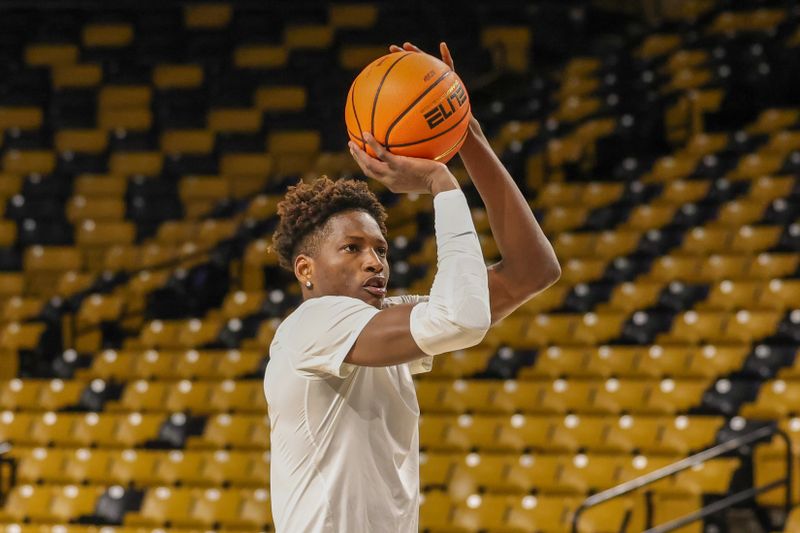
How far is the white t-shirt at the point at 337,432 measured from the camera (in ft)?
A: 7.75

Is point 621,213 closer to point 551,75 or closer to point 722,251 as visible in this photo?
point 722,251

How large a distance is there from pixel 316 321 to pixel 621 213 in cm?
737

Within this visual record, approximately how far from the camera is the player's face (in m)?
2.45

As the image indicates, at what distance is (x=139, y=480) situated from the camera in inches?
311

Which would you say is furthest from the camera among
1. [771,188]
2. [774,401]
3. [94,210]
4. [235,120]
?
[235,120]

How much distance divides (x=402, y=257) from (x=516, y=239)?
272 inches

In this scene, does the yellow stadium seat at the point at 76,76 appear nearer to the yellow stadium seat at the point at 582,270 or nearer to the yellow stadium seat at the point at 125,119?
the yellow stadium seat at the point at 125,119

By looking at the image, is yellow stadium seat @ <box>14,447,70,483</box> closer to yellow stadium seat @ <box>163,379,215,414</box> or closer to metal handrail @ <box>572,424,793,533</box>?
yellow stadium seat @ <box>163,379,215,414</box>

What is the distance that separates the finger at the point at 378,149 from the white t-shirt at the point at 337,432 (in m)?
0.27

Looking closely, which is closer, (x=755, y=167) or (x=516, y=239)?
(x=516, y=239)

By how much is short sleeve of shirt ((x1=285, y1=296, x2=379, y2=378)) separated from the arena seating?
4335 mm

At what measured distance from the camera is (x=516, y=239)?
2.62 metres

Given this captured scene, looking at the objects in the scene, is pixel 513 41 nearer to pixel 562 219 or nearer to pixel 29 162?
pixel 562 219

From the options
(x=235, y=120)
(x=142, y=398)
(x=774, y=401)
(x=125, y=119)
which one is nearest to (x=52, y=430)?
(x=142, y=398)
